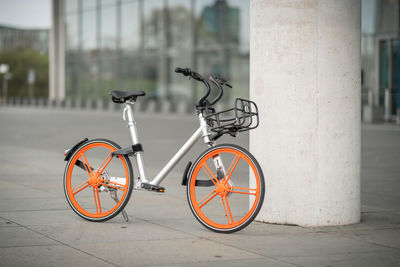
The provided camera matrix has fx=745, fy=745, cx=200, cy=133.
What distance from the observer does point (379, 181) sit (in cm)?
875

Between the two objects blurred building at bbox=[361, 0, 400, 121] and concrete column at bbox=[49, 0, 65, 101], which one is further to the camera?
concrete column at bbox=[49, 0, 65, 101]

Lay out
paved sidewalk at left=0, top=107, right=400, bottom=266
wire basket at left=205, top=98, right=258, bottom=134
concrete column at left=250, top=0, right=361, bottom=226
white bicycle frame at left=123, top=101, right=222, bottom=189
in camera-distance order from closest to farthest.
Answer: paved sidewalk at left=0, top=107, right=400, bottom=266 < wire basket at left=205, top=98, right=258, bottom=134 < white bicycle frame at left=123, top=101, right=222, bottom=189 < concrete column at left=250, top=0, right=361, bottom=226

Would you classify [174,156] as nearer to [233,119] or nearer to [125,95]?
[125,95]

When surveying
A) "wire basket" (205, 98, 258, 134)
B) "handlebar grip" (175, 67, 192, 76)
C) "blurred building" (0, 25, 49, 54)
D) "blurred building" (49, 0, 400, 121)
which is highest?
"blurred building" (0, 25, 49, 54)

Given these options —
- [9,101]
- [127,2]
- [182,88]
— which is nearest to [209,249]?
[182,88]

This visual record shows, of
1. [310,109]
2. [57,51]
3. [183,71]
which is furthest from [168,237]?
[57,51]

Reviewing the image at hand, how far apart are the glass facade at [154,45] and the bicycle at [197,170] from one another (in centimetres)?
2572

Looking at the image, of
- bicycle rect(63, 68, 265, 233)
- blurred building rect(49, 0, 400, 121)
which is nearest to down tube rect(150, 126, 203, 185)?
bicycle rect(63, 68, 265, 233)

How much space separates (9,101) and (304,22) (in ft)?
215

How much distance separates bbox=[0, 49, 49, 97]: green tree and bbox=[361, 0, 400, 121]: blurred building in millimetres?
71022

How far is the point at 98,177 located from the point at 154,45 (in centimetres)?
3252

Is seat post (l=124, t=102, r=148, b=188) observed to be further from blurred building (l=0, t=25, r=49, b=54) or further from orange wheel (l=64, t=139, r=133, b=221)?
blurred building (l=0, t=25, r=49, b=54)

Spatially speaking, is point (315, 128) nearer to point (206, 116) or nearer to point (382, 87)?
point (206, 116)

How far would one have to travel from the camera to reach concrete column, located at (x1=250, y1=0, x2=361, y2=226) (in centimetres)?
567
